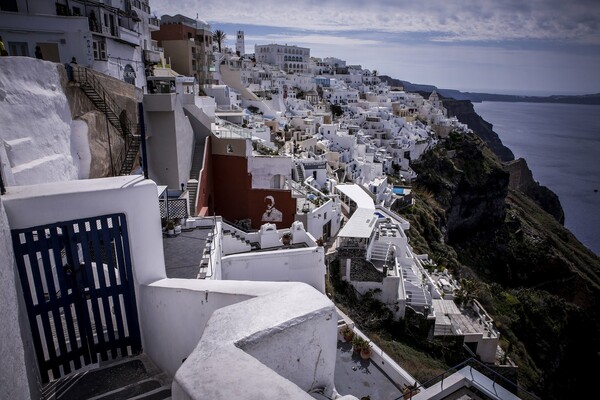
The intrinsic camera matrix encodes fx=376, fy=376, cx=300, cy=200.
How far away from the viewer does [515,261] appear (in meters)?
53.1

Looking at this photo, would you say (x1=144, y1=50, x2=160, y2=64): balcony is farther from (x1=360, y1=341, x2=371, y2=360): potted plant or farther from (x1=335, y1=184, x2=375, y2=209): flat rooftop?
(x1=360, y1=341, x2=371, y2=360): potted plant

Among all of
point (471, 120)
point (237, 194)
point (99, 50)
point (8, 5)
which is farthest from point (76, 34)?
point (471, 120)

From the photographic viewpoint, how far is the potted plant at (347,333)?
→ 1403cm

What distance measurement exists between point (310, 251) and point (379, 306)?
26.6ft

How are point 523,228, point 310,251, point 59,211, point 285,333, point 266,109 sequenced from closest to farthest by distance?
point 285,333, point 59,211, point 310,251, point 266,109, point 523,228

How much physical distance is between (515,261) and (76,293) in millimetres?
59132

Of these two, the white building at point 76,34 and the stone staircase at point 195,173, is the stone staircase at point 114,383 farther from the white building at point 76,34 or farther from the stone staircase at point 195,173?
the white building at point 76,34

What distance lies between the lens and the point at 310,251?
47.4 feet

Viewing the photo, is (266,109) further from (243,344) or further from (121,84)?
(243,344)

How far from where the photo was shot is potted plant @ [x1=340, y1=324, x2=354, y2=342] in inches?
552

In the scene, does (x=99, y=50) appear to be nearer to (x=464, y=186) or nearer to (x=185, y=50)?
(x=185, y=50)

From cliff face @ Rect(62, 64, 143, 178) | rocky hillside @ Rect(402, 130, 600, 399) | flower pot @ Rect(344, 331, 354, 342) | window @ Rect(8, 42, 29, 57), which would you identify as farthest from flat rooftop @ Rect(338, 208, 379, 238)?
window @ Rect(8, 42, 29, 57)

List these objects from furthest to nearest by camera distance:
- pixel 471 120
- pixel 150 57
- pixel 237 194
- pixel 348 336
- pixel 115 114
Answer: pixel 471 120, pixel 150 57, pixel 237 194, pixel 348 336, pixel 115 114

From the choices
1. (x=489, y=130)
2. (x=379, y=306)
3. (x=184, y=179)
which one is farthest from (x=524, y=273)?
(x=489, y=130)
